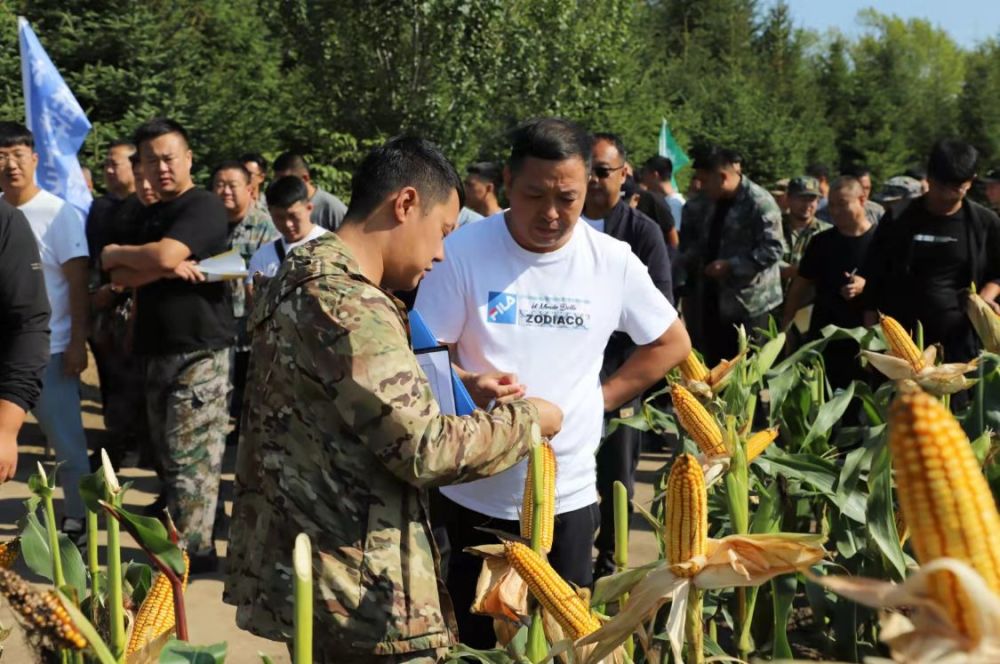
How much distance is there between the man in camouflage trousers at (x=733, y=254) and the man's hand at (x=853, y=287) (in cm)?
82

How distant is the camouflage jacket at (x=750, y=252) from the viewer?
7.25 m

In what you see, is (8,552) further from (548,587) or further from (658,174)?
(658,174)

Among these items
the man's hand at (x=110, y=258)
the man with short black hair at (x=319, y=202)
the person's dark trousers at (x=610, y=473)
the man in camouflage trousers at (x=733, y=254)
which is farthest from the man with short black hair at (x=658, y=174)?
the man's hand at (x=110, y=258)

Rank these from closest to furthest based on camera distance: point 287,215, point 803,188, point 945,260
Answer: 1. point 945,260
2. point 287,215
3. point 803,188

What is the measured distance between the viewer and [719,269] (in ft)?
24.1

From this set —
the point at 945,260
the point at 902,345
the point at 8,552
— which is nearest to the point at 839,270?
the point at 945,260

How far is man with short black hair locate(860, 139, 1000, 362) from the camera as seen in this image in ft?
18.5

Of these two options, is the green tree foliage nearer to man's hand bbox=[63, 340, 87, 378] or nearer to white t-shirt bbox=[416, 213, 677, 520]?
man's hand bbox=[63, 340, 87, 378]

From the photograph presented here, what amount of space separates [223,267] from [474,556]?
7.94 ft

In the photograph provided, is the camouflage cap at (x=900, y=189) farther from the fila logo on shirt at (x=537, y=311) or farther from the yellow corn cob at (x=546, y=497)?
the yellow corn cob at (x=546, y=497)

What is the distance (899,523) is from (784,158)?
32.8 metres

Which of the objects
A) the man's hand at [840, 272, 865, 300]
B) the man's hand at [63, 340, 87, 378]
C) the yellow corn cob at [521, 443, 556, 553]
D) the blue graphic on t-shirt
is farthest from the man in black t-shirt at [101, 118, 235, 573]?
the man's hand at [840, 272, 865, 300]

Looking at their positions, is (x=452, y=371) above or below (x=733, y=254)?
below

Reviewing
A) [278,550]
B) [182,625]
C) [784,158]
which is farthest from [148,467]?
[784,158]
